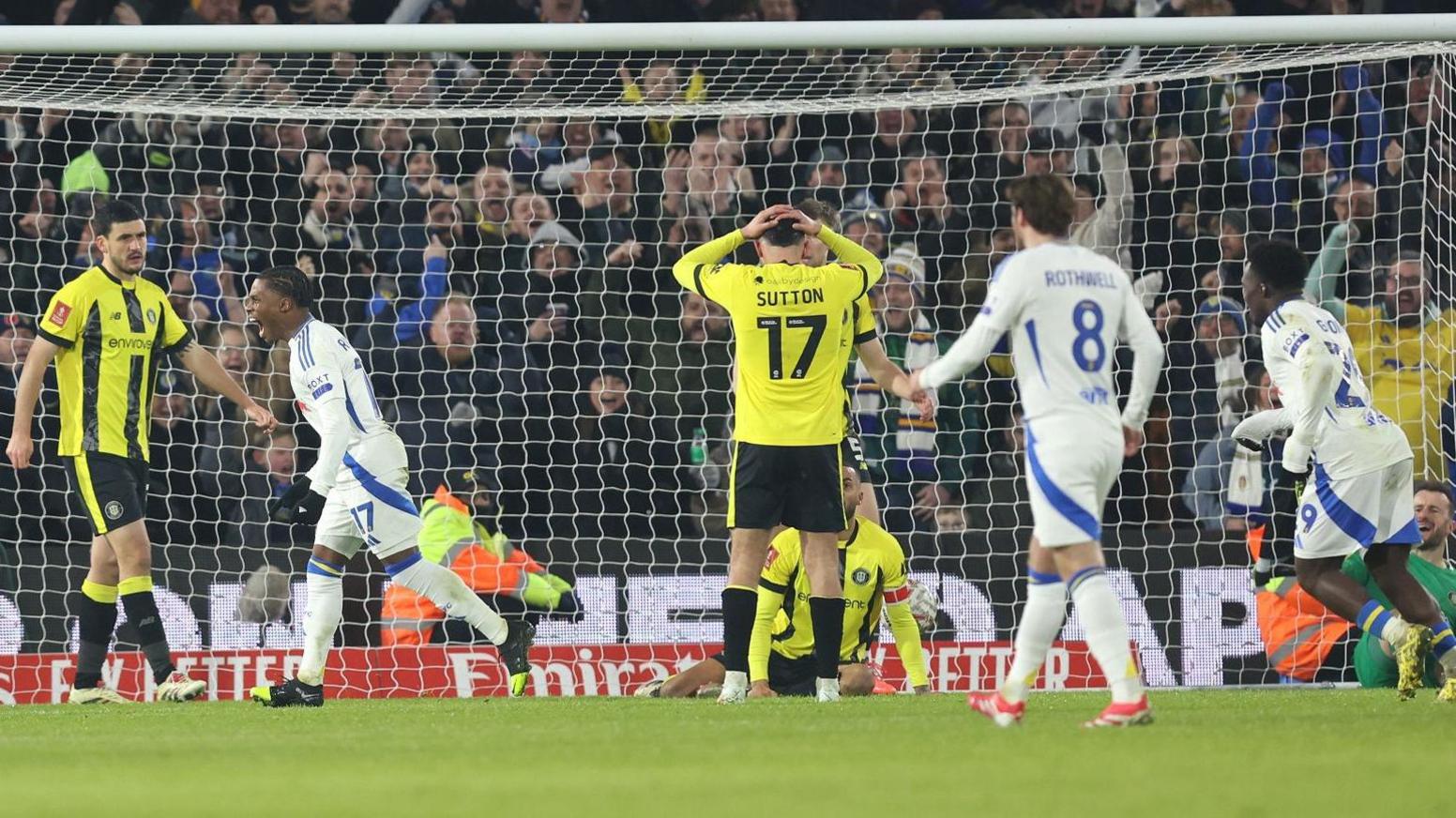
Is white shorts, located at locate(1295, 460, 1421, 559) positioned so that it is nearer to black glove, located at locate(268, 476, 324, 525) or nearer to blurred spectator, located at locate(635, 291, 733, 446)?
black glove, located at locate(268, 476, 324, 525)

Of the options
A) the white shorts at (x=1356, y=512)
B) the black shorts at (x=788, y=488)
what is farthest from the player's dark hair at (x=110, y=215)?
the white shorts at (x=1356, y=512)

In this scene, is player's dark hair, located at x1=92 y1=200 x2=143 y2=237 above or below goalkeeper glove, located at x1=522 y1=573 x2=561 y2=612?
above

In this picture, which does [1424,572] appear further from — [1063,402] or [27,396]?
[27,396]

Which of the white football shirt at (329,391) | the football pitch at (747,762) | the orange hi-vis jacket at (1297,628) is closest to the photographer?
the football pitch at (747,762)

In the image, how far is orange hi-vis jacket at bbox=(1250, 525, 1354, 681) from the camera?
10250 millimetres

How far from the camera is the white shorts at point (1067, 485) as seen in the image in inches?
233

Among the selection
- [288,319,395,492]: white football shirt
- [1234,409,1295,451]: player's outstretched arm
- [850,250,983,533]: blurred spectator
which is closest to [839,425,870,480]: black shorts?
[1234,409,1295,451]: player's outstretched arm

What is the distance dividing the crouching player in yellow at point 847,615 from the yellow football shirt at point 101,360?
275 centimetres

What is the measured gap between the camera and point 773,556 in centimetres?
881

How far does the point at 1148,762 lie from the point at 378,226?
8966mm

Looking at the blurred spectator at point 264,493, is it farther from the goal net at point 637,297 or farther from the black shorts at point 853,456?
the black shorts at point 853,456

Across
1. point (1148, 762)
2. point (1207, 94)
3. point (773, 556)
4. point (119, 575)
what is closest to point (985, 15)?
point (1207, 94)

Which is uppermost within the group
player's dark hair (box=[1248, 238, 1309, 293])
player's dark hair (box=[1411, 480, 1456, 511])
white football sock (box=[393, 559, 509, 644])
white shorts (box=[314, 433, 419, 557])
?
player's dark hair (box=[1248, 238, 1309, 293])

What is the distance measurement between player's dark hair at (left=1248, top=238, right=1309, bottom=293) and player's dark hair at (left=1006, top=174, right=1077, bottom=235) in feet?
6.76
